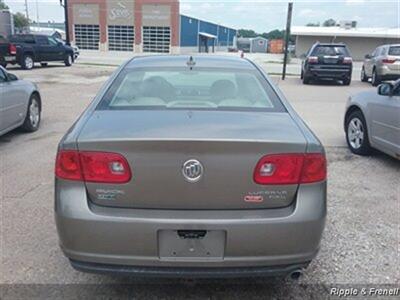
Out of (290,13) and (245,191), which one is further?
(290,13)

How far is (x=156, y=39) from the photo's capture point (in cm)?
6444

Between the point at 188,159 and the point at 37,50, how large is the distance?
24828mm

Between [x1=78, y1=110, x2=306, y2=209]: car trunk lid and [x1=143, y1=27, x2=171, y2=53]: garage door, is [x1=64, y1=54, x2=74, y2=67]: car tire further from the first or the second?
[x1=143, y1=27, x2=171, y2=53]: garage door

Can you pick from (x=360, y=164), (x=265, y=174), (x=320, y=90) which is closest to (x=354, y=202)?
(x=360, y=164)

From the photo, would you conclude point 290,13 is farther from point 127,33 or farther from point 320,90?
point 127,33

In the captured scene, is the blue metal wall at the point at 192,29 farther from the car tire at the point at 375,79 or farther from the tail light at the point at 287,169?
the tail light at the point at 287,169

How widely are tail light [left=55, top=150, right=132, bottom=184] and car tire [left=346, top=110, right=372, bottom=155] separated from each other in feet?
16.8

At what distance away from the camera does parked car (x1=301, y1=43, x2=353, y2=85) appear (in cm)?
1930

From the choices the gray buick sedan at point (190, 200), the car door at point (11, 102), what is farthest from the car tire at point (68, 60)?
the gray buick sedan at point (190, 200)

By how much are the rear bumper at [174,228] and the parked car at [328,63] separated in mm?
17582

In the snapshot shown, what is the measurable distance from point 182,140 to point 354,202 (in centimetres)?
308

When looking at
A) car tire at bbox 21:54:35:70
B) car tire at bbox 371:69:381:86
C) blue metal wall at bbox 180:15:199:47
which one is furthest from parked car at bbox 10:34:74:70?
blue metal wall at bbox 180:15:199:47

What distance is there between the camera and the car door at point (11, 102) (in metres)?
7.04

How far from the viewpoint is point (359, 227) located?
4.35 meters
